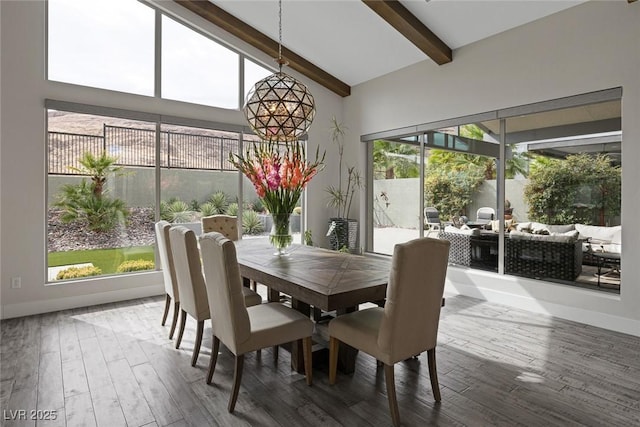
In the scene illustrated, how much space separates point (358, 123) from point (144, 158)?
11.8 ft

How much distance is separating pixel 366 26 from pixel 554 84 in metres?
2.41

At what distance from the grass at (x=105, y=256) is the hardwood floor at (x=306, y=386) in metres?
0.92

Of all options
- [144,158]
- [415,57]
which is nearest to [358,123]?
[415,57]

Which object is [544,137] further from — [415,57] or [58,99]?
[58,99]

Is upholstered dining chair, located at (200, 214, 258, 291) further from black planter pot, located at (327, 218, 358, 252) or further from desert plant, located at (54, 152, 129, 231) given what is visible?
black planter pot, located at (327, 218, 358, 252)

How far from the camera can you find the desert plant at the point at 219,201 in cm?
544

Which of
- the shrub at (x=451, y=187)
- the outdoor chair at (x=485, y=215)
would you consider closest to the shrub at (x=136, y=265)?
the shrub at (x=451, y=187)

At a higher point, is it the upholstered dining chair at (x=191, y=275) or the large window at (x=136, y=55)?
the large window at (x=136, y=55)

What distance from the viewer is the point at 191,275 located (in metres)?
2.76

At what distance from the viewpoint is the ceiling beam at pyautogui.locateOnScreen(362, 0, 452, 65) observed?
419cm

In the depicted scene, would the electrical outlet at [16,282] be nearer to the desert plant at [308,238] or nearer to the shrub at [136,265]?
the shrub at [136,265]

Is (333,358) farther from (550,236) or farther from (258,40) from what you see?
→ (258,40)

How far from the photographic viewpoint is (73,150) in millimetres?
4398

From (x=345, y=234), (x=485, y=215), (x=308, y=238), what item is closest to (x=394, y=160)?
(x=345, y=234)
